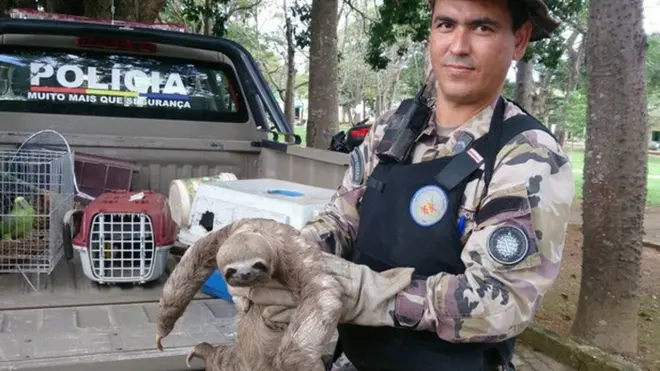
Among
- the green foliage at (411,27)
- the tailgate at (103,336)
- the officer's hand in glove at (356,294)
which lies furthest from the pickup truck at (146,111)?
the green foliage at (411,27)

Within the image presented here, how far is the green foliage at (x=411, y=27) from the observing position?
9562 millimetres

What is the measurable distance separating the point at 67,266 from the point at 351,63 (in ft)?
129

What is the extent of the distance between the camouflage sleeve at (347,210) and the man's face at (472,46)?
302mm

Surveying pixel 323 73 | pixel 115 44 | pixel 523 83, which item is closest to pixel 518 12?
pixel 115 44

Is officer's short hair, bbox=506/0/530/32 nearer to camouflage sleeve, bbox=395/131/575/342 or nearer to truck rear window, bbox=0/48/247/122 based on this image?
camouflage sleeve, bbox=395/131/575/342

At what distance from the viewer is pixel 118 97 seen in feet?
13.2

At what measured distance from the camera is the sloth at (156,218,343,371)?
3.85ft

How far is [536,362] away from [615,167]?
1340mm

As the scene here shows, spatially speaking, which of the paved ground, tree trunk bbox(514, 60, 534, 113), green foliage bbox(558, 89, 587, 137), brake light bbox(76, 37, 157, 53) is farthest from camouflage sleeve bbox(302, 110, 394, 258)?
green foliage bbox(558, 89, 587, 137)

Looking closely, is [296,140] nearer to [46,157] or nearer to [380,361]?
[46,157]

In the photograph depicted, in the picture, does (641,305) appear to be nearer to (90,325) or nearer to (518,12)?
(90,325)

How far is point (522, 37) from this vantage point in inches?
63.0

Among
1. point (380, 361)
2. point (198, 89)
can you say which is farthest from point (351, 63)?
point (380, 361)

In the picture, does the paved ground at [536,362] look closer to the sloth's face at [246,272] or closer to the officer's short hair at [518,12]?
the officer's short hair at [518,12]
